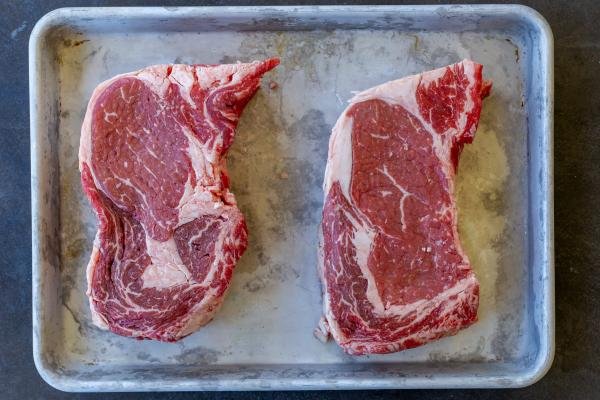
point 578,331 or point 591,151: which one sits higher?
point 591,151

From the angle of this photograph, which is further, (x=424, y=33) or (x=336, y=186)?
(x=424, y=33)

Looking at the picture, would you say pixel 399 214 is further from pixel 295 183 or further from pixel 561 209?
pixel 561 209

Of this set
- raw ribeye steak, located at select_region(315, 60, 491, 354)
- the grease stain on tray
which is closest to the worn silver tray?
the grease stain on tray

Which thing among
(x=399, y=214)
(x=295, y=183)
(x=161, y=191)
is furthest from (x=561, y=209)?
(x=161, y=191)

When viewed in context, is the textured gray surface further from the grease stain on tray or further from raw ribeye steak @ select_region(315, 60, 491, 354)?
raw ribeye steak @ select_region(315, 60, 491, 354)

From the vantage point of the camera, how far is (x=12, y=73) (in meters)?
2.85

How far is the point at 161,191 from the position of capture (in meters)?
2.57

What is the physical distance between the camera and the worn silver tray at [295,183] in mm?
2707

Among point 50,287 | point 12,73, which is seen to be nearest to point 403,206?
point 50,287

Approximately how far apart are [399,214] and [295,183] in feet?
1.48

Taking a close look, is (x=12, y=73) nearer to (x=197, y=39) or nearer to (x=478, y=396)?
(x=197, y=39)

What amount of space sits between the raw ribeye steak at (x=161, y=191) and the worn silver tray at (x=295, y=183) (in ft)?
0.54

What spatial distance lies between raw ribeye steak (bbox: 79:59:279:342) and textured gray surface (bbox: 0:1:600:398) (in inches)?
18.7

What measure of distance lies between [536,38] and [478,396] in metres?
1.52
